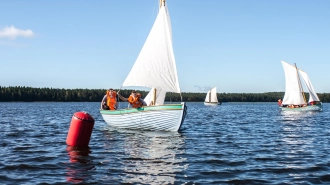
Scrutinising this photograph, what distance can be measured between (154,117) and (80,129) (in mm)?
8585

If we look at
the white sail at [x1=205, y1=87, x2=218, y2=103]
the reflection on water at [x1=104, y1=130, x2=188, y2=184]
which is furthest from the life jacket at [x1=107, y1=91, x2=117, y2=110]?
the white sail at [x1=205, y1=87, x2=218, y2=103]

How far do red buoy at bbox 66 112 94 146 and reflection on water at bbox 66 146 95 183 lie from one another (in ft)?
1.27

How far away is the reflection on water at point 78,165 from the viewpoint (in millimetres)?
14438

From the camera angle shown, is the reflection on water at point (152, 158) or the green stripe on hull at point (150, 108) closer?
the reflection on water at point (152, 158)

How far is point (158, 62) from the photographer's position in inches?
1223

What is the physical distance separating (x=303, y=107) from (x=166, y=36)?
54.1 m

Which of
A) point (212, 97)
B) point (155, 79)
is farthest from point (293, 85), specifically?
A: point (212, 97)

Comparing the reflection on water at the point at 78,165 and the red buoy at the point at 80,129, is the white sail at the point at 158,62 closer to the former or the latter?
the red buoy at the point at 80,129

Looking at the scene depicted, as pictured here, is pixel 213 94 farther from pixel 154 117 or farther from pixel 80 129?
pixel 80 129

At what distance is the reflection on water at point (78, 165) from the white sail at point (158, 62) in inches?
414

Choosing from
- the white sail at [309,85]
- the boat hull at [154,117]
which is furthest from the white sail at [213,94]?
the boat hull at [154,117]

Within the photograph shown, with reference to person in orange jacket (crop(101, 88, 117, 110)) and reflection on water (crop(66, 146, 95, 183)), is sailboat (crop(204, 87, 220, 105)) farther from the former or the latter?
reflection on water (crop(66, 146, 95, 183))

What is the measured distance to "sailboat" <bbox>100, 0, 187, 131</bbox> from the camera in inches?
1142

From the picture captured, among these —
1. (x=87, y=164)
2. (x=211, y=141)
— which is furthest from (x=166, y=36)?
(x=87, y=164)
